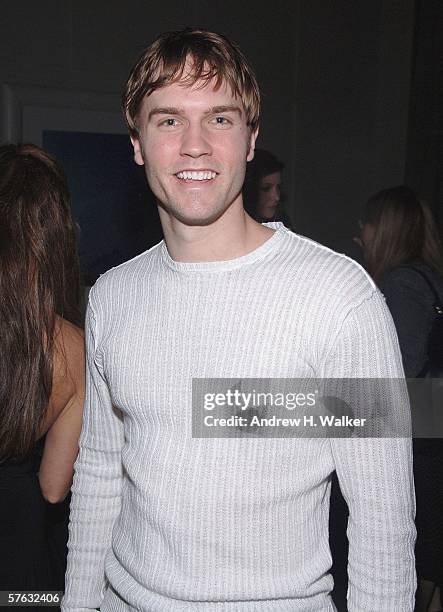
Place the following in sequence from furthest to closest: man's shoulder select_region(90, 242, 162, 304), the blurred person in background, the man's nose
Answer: the blurred person in background, man's shoulder select_region(90, 242, 162, 304), the man's nose

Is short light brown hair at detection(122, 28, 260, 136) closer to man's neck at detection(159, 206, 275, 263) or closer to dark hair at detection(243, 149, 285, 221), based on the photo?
man's neck at detection(159, 206, 275, 263)

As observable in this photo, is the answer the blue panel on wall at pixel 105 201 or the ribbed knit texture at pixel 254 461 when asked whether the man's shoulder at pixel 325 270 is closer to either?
the ribbed knit texture at pixel 254 461

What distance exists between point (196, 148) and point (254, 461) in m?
0.55

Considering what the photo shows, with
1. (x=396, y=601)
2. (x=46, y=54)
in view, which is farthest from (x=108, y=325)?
(x=46, y=54)

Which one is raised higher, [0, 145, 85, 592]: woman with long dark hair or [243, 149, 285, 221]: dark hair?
[243, 149, 285, 221]: dark hair

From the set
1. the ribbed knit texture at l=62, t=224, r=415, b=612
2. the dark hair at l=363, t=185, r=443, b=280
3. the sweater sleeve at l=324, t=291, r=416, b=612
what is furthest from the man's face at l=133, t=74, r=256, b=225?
the dark hair at l=363, t=185, r=443, b=280

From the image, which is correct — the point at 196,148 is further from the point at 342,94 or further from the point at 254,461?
the point at 342,94

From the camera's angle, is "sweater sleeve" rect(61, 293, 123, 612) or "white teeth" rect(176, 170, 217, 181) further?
"sweater sleeve" rect(61, 293, 123, 612)

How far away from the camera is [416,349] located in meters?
2.45

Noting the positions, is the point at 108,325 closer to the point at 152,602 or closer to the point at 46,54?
the point at 152,602

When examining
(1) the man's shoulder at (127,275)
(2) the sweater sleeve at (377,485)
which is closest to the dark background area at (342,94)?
(1) the man's shoulder at (127,275)

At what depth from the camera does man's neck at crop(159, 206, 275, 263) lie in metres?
1.31

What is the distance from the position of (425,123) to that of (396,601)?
385 cm

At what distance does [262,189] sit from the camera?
330 centimetres
